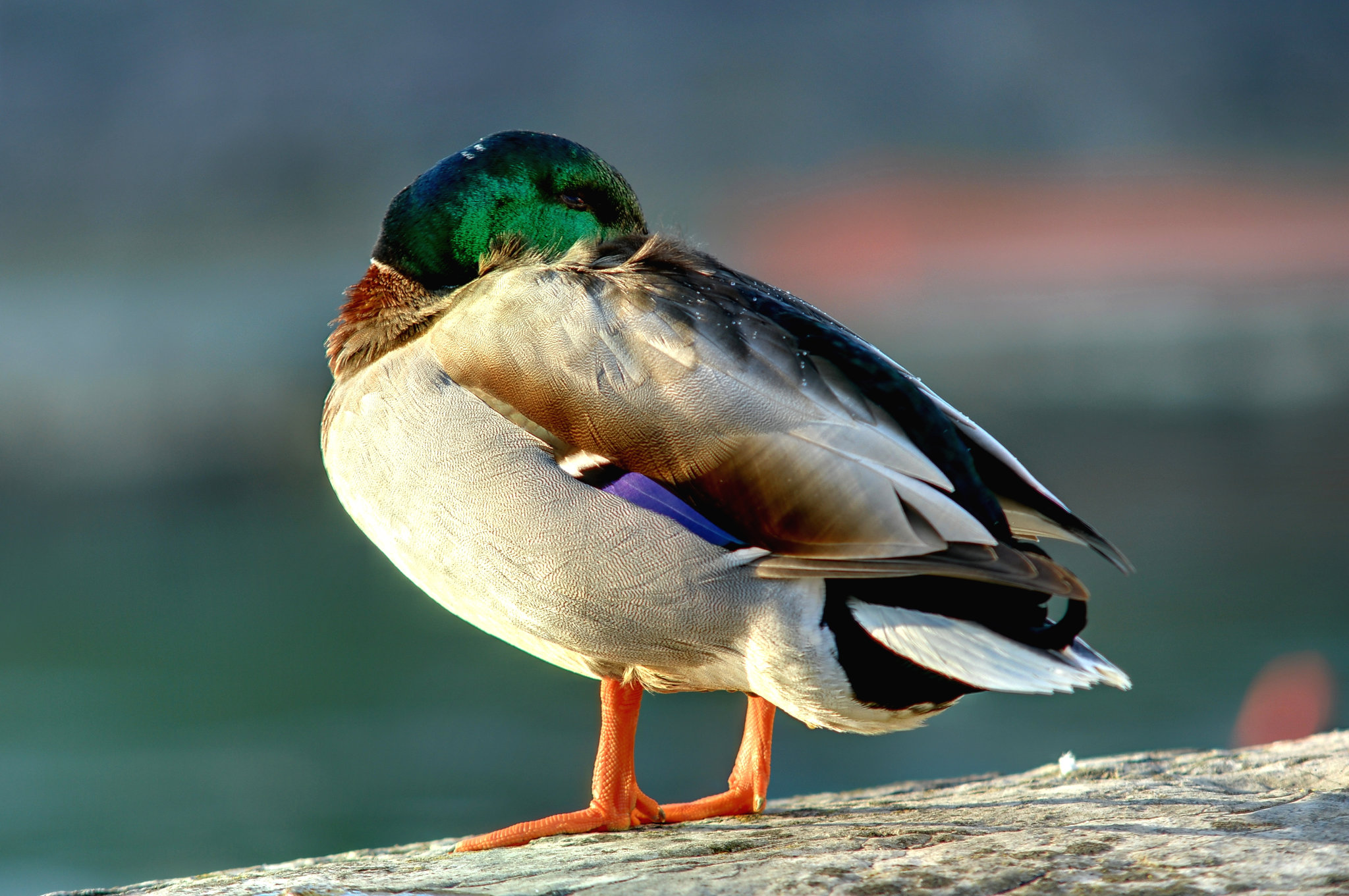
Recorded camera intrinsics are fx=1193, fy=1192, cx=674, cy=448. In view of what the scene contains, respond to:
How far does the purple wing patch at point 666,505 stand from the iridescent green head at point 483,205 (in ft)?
2.36

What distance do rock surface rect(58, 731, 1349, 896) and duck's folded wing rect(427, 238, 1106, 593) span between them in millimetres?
387

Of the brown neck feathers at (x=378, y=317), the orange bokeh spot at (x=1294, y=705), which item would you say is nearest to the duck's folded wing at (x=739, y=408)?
the brown neck feathers at (x=378, y=317)

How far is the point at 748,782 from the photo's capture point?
2314 millimetres

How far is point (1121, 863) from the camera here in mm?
Answer: 1563

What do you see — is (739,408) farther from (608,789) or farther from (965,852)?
(608,789)

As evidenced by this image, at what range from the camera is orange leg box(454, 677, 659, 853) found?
6.87 ft

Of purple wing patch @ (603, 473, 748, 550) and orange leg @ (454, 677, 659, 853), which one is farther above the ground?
purple wing patch @ (603, 473, 748, 550)

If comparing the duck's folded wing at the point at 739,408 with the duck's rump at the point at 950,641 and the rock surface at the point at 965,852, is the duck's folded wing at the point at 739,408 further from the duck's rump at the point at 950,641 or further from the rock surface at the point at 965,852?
the rock surface at the point at 965,852

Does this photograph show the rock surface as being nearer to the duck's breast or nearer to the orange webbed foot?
the orange webbed foot

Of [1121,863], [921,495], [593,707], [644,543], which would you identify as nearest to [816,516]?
[921,495]

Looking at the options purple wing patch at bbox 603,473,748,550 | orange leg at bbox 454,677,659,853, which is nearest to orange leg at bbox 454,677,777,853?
orange leg at bbox 454,677,659,853

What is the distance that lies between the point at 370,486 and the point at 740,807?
94 centimetres

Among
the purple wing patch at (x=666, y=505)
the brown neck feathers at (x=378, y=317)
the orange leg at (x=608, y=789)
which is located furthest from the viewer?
the brown neck feathers at (x=378, y=317)

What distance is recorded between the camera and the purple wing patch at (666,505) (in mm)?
1763
